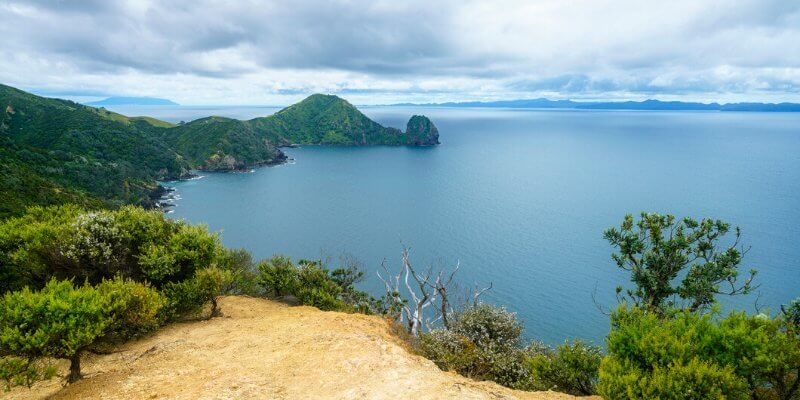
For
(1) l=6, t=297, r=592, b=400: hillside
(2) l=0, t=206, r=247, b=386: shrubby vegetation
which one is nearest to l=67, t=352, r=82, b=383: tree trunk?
(2) l=0, t=206, r=247, b=386: shrubby vegetation

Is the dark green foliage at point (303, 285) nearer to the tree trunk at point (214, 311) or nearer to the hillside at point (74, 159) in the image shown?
the tree trunk at point (214, 311)

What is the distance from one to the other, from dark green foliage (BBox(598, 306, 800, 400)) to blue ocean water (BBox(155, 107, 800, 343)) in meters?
27.4

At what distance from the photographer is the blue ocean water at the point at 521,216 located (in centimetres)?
7081

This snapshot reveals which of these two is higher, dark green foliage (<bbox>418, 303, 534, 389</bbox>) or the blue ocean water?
dark green foliage (<bbox>418, 303, 534, 389</bbox>)

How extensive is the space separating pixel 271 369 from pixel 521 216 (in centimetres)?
10507

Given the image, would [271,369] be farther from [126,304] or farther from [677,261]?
[677,261]

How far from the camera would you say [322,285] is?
31.4 m

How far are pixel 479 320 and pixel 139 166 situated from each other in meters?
182

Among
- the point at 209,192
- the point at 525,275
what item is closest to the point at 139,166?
the point at 209,192

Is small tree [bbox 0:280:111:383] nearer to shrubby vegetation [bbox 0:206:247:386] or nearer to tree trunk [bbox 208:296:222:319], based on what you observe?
shrubby vegetation [bbox 0:206:247:386]

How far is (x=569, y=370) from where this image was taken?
17.6 meters

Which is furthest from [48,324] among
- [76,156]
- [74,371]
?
[76,156]

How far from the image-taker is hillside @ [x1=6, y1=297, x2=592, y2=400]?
15.1 metres

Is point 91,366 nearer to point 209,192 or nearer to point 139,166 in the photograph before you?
point 209,192
